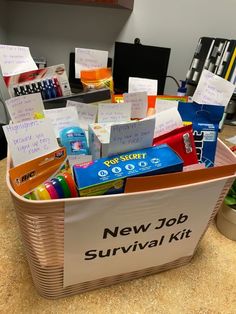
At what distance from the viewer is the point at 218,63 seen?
3.67ft

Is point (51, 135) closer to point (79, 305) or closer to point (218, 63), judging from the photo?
point (79, 305)

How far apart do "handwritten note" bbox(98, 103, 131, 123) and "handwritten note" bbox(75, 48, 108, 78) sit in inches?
6.3

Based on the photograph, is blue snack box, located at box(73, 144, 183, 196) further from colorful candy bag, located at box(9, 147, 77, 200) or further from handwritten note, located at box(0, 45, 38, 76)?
handwritten note, located at box(0, 45, 38, 76)

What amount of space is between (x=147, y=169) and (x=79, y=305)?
25cm

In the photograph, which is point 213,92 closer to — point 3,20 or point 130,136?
point 130,136

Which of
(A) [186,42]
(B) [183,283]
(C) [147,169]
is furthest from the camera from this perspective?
(A) [186,42]

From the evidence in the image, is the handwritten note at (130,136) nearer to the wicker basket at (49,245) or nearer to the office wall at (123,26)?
the wicker basket at (49,245)

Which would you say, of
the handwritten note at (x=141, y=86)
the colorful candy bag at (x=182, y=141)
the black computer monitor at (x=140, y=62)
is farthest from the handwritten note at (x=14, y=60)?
the black computer monitor at (x=140, y=62)

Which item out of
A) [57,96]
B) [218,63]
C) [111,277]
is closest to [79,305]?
[111,277]

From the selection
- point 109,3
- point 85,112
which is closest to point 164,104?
point 85,112

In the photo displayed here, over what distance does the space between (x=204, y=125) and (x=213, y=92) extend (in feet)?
0.32

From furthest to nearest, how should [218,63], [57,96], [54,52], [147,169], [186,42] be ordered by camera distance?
[54,52], [186,42], [218,63], [57,96], [147,169]

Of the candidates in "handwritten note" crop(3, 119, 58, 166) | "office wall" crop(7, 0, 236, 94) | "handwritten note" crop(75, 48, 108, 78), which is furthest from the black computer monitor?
"handwritten note" crop(3, 119, 58, 166)

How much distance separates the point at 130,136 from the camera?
0.42m
